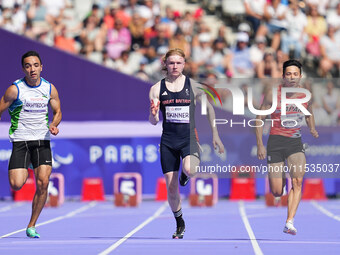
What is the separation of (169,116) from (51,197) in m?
8.08

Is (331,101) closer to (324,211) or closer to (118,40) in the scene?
(324,211)

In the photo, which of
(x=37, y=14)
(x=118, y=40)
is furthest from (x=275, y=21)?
(x=37, y=14)

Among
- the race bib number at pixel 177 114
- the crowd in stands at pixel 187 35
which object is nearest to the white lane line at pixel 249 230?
the race bib number at pixel 177 114

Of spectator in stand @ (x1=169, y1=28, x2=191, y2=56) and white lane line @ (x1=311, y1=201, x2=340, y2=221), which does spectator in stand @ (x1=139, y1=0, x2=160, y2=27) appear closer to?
spectator in stand @ (x1=169, y1=28, x2=191, y2=56)

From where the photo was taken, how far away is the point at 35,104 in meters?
11.5

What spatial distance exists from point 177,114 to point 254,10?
13658 millimetres

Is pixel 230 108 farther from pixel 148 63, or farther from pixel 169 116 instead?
pixel 148 63

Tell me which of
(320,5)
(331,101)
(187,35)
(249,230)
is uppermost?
(320,5)

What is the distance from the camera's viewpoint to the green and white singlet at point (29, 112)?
11.5 meters

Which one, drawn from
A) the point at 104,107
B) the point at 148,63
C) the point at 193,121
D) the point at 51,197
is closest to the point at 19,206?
the point at 51,197

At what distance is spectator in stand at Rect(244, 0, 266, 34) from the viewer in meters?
24.2

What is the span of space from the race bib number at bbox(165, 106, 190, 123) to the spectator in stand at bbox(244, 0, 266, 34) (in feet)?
43.7

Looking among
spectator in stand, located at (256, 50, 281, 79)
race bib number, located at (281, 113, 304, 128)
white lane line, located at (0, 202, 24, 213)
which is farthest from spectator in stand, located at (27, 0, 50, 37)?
race bib number, located at (281, 113, 304, 128)

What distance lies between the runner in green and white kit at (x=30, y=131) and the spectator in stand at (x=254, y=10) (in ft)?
43.9
